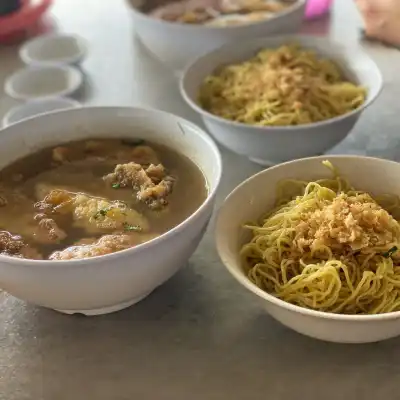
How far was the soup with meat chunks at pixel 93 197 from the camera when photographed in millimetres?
1169

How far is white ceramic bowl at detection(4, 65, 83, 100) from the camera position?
75.5 inches

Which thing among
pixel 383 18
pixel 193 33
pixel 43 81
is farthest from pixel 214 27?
pixel 43 81

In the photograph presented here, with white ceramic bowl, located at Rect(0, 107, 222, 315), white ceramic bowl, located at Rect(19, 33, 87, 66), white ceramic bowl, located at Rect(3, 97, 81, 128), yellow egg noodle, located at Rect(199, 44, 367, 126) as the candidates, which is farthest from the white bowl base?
white ceramic bowl, located at Rect(19, 33, 87, 66)

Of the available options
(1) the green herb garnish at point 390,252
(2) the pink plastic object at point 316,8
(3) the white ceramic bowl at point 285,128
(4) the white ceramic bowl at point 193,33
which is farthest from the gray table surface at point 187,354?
(2) the pink plastic object at point 316,8

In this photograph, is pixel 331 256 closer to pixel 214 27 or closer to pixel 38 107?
Result: pixel 214 27

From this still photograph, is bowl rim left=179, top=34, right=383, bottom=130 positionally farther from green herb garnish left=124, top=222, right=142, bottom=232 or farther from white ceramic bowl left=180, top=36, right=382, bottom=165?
green herb garnish left=124, top=222, right=142, bottom=232

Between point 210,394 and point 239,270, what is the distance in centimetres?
19

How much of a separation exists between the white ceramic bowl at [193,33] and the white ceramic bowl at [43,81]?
0.23 m

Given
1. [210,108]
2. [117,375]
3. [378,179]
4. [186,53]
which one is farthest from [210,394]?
[186,53]

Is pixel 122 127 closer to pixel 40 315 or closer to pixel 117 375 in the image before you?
pixel 40 315

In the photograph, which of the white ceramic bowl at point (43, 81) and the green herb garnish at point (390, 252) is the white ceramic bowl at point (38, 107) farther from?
the green herb garnish at point (390, 252)

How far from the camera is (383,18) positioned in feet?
5.53

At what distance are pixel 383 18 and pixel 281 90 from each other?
13.3 inches

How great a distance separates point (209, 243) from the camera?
136 cm
